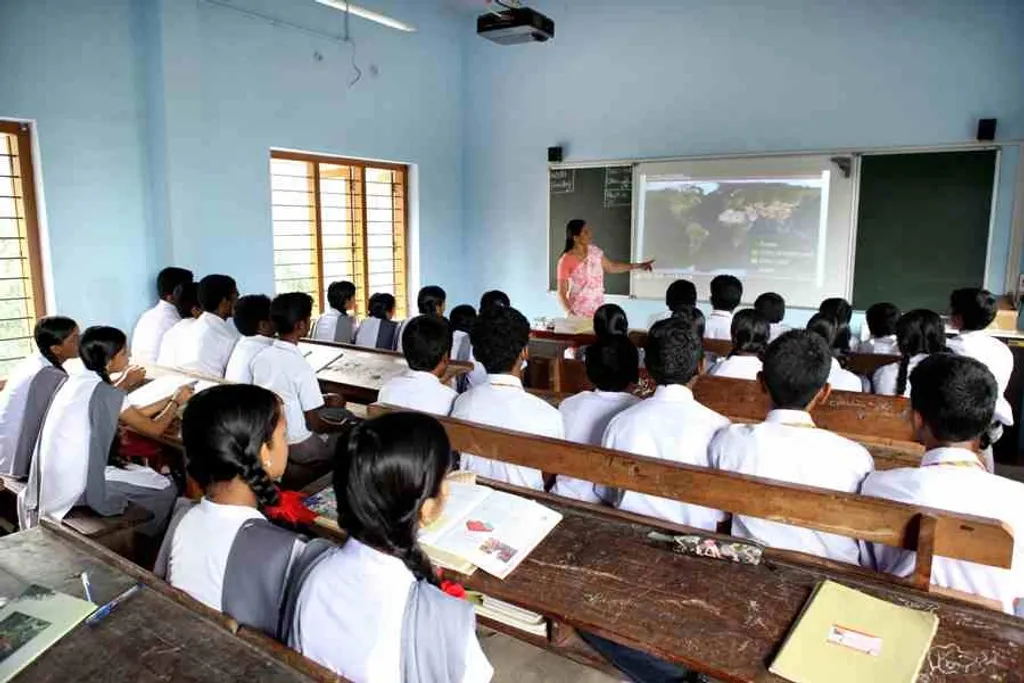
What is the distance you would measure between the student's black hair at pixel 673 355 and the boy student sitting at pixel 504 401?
13.5 inches

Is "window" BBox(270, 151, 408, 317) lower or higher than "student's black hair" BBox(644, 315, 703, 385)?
higher

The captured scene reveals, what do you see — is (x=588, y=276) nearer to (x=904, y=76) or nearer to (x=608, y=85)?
(x=608, y=85)

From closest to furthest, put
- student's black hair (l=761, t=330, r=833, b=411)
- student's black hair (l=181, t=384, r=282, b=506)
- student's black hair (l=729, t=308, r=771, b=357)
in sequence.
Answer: student's black hair (l=181, t=384, r=282, b=506), student's black hair (l=761, t=330, r=833, b=411), student's black hair (l=729, t=308, r=771, b=357)

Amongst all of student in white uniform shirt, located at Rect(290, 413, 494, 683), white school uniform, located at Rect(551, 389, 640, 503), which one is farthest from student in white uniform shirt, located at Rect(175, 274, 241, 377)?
student in white uniform shirt, located at Rect(290, 413, 494, 683)

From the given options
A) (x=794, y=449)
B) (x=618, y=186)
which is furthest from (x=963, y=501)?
(x=618, y=186)

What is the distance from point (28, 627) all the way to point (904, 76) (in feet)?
18.4

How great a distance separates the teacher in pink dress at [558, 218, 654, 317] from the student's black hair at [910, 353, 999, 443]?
359cm

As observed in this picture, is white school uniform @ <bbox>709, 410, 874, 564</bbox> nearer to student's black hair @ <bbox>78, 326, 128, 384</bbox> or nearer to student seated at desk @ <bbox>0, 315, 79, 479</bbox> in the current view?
student's black hair @ <bbox>78, 326, 128, 384</bbox>

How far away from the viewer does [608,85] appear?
243 inches

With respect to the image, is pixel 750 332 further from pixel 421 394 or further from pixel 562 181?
pixel 562 181

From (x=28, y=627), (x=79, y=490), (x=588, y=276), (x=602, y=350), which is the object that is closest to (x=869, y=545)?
(x=602, y=350)

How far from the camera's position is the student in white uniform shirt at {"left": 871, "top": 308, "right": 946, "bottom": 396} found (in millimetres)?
3035

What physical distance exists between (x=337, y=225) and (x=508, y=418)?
177 inches

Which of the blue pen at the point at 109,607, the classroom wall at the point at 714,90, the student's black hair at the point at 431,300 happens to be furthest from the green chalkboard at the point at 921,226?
the blue pen at the point at 109,607
